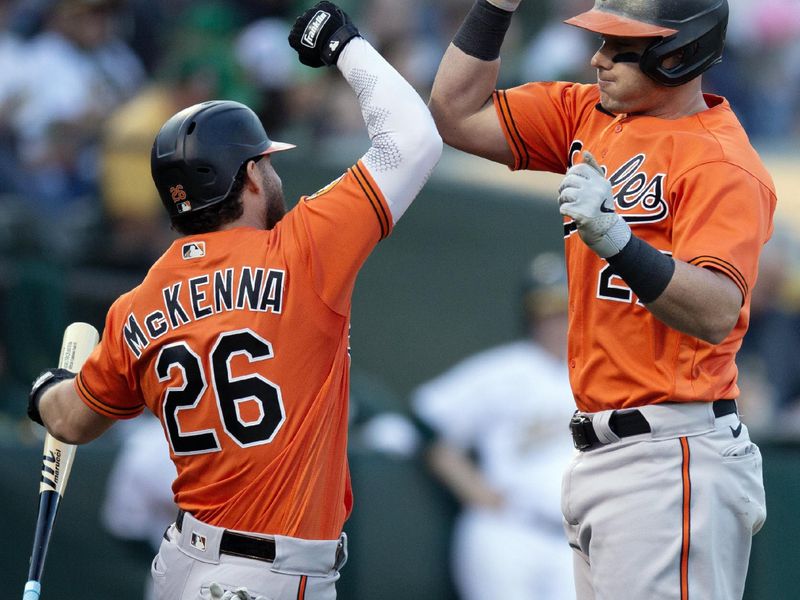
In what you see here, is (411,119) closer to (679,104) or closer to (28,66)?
(679,104)

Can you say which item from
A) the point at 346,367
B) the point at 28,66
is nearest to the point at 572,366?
the point at 346,367

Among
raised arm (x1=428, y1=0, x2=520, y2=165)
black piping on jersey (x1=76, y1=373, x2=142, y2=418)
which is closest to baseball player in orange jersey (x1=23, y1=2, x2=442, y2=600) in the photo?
black piping on jersey (x1=76, y1=373, x2=142, y2=418)

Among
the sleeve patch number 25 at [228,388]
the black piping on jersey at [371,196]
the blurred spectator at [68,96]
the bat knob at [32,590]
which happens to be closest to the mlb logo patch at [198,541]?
the sleeve patch number 25 at [228,388]

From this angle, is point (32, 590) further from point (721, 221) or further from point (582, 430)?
point (721, 221)

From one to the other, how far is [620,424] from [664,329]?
0.28m

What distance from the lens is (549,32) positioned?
35.1 feet

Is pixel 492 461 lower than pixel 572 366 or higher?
lower

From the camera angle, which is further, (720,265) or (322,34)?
(322,34)

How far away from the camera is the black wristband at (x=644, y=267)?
127 inches

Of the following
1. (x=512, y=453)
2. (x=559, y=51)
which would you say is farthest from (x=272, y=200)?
(x=559, y=51)

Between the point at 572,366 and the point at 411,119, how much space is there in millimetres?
816

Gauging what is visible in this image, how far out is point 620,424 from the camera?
354 cm

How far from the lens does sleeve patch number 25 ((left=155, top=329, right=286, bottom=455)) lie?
3.57 m

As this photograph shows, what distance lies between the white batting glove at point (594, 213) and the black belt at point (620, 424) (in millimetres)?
525
